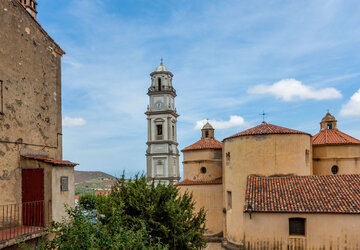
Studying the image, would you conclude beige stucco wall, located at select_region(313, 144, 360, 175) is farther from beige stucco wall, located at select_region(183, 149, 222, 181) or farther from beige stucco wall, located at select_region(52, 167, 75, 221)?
beige stucco wall, located at select_region(52, 167, 75, 221)

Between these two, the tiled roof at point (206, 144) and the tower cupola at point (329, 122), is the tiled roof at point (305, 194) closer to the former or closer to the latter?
the tiled roof at point (206, 144)

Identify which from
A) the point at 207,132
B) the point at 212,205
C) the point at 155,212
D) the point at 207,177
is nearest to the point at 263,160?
the point at 212,205

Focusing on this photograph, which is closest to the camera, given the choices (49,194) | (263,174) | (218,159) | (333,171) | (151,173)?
(49,194)

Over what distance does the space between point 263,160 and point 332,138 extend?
27.9 feet

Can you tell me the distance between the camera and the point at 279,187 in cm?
1673

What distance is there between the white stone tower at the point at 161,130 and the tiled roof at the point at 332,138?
83.6ft

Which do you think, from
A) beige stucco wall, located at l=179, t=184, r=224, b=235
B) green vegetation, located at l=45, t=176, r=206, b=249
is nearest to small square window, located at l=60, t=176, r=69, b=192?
green vegetation, located at l=45, t=176, r=206, b=249

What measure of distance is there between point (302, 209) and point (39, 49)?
14.4 meters

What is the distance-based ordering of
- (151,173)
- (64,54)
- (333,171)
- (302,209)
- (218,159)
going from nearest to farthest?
(64,54) < (302,209) < (333,171) < (218,159) < (151,173)

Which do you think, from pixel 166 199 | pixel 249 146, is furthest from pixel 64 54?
pixel 249 146

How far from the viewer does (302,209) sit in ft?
47.6

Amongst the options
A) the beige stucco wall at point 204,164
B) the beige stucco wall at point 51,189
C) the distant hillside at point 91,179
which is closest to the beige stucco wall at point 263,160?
the beige stucco wall at point 204,164

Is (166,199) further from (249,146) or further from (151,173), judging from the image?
(151,173)

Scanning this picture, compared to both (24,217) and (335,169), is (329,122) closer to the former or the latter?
(335,169)
